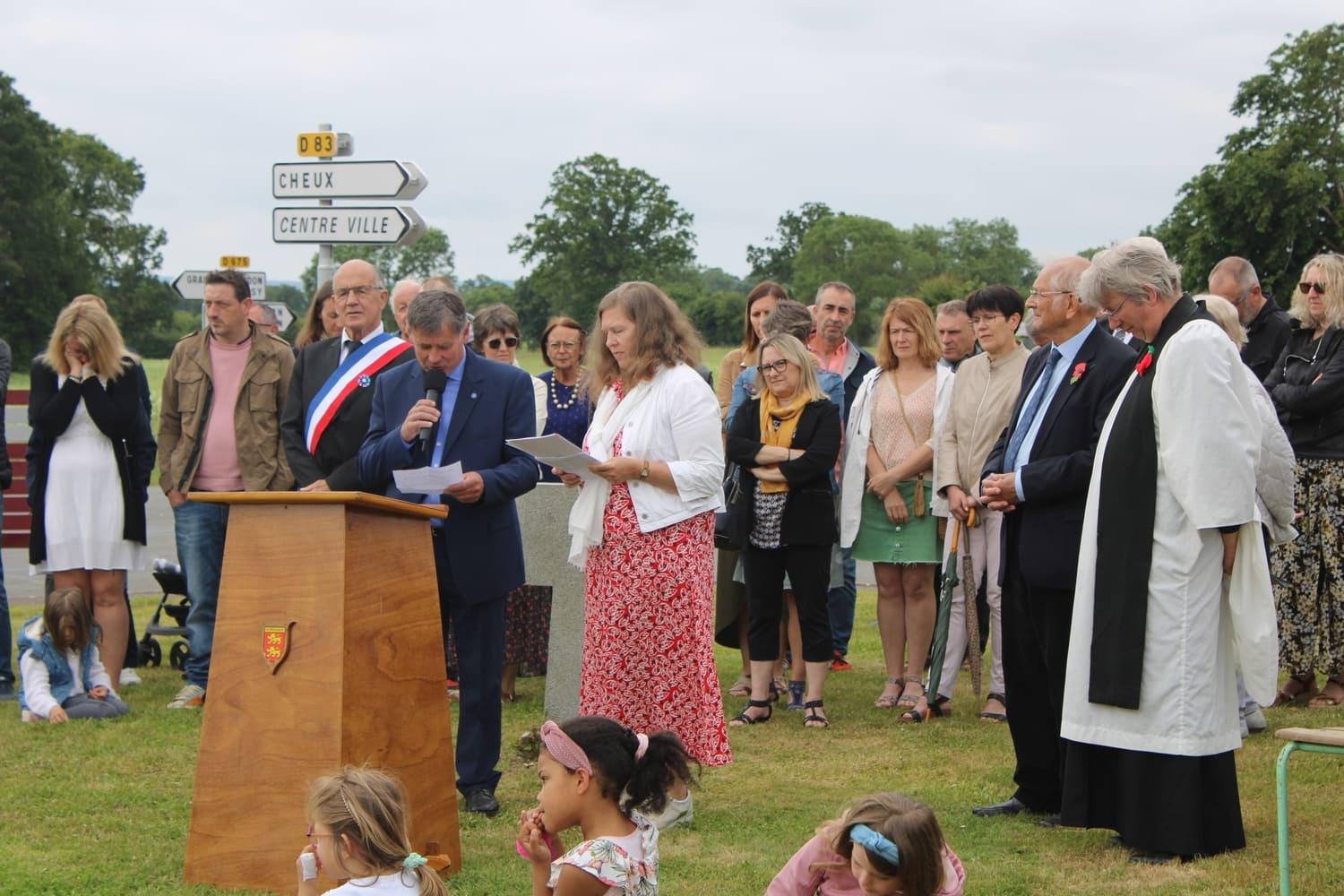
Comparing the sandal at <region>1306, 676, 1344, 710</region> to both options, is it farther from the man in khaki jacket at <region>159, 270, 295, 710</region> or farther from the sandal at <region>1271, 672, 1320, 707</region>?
the man in khaki jacket at <region>159, 270, 295, 710</region>

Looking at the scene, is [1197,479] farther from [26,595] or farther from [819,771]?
[26,595]

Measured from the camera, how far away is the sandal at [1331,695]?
8180 millimetres

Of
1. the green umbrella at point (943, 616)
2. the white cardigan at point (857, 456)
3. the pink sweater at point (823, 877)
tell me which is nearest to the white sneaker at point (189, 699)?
the white cardigan at point (857, 456)

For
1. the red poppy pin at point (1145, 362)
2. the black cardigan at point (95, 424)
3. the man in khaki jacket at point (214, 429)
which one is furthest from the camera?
the black cardigan at point (95, 424)

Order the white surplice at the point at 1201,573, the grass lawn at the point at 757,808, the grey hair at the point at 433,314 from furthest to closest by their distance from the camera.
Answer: the grey hair at the point at 433,314 → the grass lawn at the point at 757,808 → the white surplice at the point at 1201,573

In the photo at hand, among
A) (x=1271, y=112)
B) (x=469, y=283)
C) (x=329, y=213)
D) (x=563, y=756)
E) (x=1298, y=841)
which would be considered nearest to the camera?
(x=563, y=756)

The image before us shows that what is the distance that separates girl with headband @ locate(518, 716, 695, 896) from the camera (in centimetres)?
395

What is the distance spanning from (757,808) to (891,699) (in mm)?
2491

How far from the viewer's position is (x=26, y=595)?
13.2 metres

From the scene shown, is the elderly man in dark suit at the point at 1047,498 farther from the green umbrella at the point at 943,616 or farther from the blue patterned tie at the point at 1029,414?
the green umbrella at the point at 943,616

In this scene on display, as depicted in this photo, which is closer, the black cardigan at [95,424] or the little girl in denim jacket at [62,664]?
the little girl in denim jacket at [62,664]

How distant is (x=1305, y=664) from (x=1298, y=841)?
9.60 ft

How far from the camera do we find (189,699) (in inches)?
336

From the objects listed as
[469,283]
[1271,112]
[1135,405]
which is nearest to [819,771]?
[1135,405]
